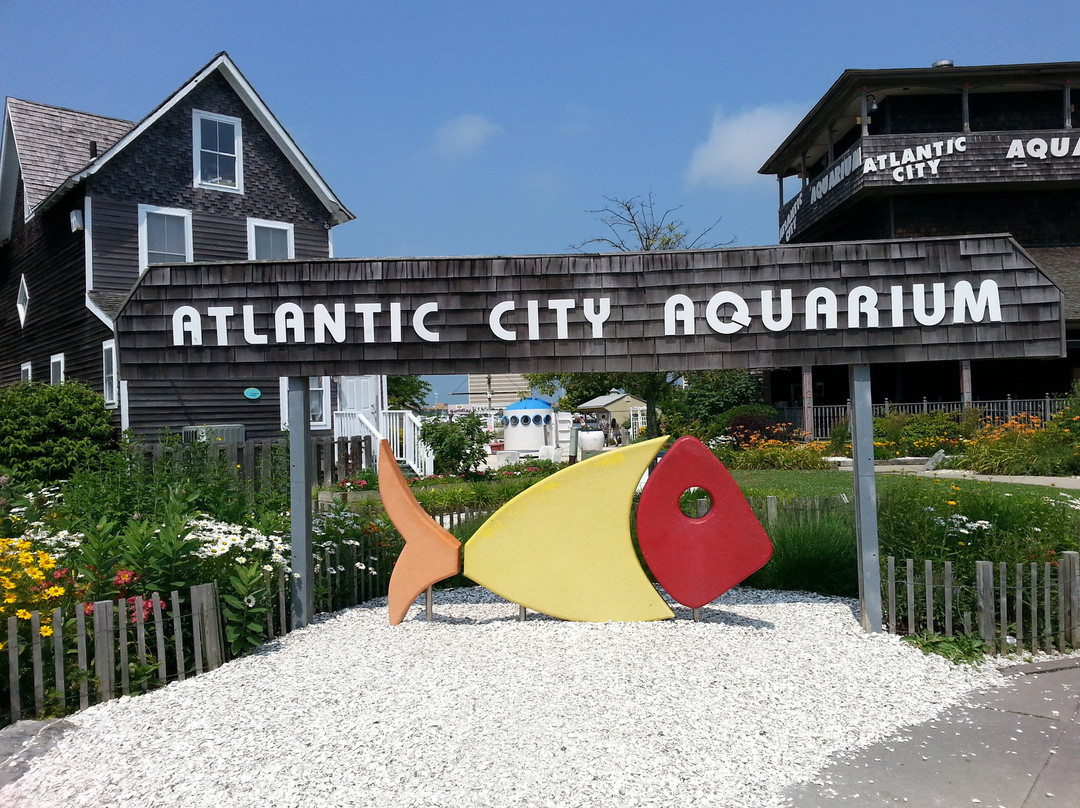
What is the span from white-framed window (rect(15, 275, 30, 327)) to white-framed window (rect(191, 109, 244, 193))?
716 cm

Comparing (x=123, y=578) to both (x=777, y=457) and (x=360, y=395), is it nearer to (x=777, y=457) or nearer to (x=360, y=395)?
(x=360, y=395)

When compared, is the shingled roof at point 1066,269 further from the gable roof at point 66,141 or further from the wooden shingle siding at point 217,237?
the wooden shingle siding at point 217,237

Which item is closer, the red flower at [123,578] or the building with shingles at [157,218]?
the red flower at [123,578]

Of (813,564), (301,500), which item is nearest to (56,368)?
(301,500)

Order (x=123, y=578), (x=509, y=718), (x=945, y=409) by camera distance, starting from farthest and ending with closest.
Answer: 1. (x=945, y=409)
2. (x=123, y=578)
3. (x=509, y=718)

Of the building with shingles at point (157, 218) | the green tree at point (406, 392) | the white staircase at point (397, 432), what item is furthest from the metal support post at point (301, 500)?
the green tree at point (406, 392)

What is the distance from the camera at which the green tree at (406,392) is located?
5428 cm

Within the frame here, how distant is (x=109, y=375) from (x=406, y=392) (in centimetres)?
3933

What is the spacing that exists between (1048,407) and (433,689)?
20789 millimetres

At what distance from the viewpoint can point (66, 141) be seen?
21.3 meters

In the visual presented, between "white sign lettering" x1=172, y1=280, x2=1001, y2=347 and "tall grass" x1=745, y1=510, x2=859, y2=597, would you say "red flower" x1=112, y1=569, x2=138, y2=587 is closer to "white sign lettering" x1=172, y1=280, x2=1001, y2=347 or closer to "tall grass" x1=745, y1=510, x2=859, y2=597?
"white sign lettering" x1=172, y1=280, x2=1001, y2=347

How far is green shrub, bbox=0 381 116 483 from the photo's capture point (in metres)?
13.8

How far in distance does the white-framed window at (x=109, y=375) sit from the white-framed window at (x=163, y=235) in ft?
6.30

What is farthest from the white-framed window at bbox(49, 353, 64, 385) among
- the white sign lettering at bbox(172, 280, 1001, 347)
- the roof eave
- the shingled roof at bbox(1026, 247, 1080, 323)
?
the shingled roof at bbox(1026, 247, 1080, 323)
